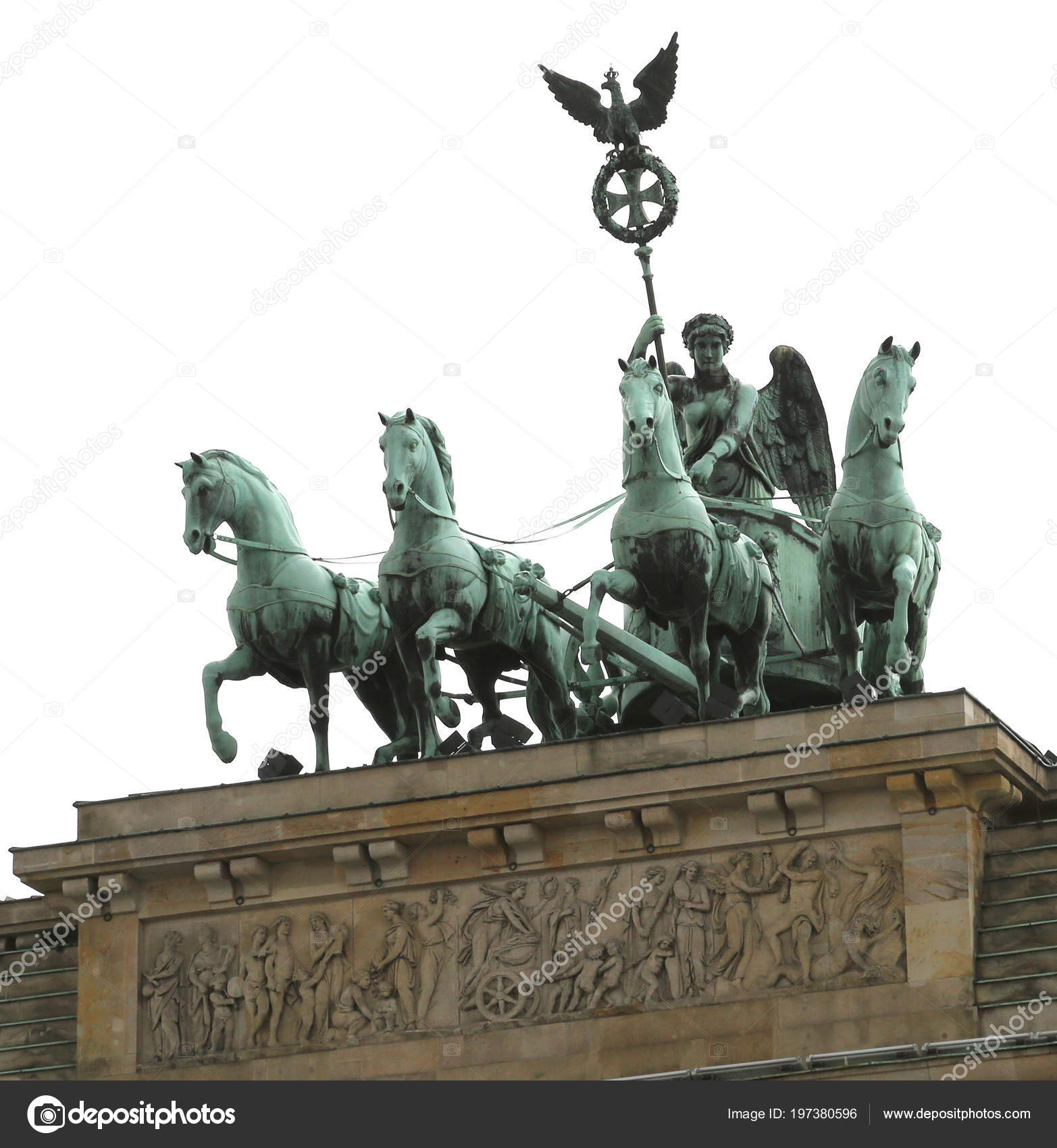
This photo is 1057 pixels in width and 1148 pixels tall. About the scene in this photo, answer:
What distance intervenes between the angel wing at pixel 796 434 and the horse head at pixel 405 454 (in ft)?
17.3

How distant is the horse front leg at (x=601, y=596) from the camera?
28266mm

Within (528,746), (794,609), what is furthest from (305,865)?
(794,609)

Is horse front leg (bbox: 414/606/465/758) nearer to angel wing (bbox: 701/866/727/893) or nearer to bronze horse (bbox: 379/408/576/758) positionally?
bronze horse (bbox: 379/408/576/758)

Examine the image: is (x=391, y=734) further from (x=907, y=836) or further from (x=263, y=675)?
(x=907, y=836)

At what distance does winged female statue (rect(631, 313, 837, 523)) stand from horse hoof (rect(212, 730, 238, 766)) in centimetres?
496

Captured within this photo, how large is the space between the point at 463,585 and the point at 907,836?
4569 mm

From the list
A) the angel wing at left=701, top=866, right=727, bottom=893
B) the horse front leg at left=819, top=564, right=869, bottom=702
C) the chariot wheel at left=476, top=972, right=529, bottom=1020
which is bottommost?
the chariot wheel at left=476, top=972, right=529, bottom=1020

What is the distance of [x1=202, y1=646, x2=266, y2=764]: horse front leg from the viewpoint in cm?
2941
